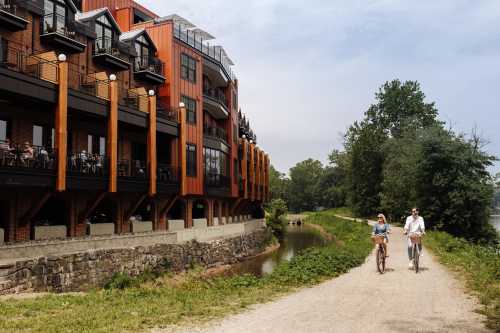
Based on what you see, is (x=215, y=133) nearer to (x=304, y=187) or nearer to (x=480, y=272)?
(x=480, y=272)

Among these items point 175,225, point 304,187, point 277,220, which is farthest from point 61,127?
point 304,187

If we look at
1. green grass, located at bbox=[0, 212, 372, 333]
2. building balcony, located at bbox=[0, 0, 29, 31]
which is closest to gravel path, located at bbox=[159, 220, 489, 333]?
green grass, located at bbox=[0, 212, 372, 333]

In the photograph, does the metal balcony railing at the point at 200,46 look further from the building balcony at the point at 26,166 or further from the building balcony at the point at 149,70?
the building balcony at the point at 26,166

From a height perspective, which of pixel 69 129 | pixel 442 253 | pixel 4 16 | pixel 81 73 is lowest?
pixel 442 253

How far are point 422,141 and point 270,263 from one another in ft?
58.8

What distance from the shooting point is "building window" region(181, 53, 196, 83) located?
3078 centimetres

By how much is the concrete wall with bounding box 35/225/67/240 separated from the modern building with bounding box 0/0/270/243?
5 centimetres

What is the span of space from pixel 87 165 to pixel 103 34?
9348mm

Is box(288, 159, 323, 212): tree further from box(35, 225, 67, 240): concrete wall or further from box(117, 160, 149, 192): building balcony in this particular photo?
box(35, 225, 67, 240): concrete wall

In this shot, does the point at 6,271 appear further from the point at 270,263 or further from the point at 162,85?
the point at 270,263

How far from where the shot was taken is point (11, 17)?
62.3ft

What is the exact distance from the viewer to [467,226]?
121ft

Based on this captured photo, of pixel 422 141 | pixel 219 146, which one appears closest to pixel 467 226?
pixel 422 141

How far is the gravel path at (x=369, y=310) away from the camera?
809cm
